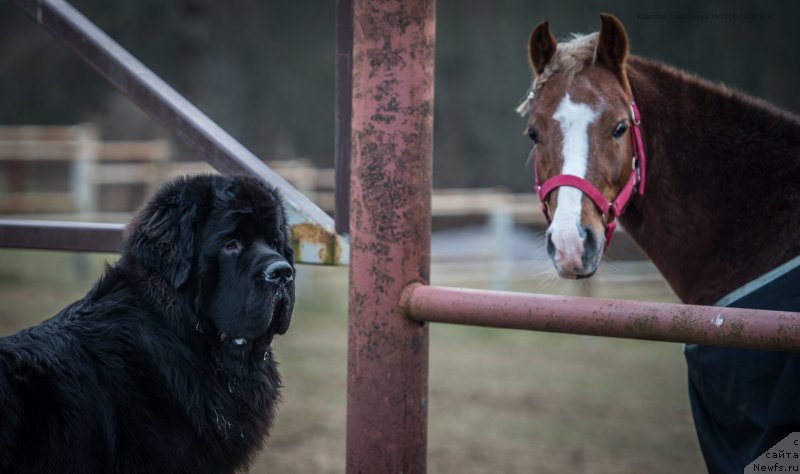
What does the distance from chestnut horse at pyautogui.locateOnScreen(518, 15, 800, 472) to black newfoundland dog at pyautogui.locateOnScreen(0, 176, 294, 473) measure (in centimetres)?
100

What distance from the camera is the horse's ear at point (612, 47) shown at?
2846 mm

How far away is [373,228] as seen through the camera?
2422 millimetres

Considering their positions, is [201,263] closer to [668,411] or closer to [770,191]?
[770,191]

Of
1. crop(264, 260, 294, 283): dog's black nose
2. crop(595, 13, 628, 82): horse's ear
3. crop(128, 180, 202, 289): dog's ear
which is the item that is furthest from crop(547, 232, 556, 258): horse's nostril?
crop(128, 180, 202, 289): dog's ear

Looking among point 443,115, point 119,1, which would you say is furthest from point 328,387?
point 119,1

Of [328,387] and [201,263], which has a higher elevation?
[201,263]

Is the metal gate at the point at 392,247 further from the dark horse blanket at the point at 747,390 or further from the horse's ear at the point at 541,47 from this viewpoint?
the dark horse blanket at the point at 747,390

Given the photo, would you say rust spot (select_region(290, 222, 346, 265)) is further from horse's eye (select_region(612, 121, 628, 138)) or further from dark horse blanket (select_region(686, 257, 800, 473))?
dark horse blanket (select_region(686, 257, 800, 473))

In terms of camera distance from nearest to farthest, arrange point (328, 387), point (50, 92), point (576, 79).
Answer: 1. point (576, 79)
2. point (328, 387)
3. point (50, 92)

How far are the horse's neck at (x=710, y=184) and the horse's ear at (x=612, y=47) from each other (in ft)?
0.53

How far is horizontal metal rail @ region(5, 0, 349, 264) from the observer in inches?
112

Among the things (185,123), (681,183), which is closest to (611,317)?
(681,183)

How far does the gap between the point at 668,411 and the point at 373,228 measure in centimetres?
454

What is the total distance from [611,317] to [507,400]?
4499 mm
